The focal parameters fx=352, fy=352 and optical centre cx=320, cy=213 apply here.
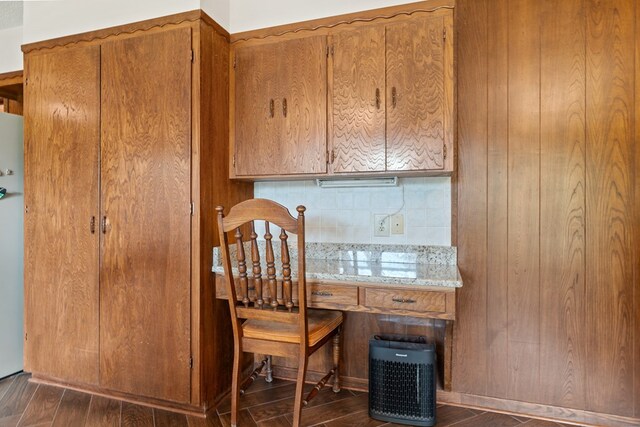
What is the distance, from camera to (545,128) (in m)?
1.90

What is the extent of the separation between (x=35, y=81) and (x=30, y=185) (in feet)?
2.16

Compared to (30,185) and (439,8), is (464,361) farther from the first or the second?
(30,185)

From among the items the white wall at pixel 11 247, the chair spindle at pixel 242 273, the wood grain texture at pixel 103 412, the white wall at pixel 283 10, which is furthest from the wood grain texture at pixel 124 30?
the wood grain texture at pixel 103 412

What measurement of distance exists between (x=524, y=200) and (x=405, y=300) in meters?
0.91

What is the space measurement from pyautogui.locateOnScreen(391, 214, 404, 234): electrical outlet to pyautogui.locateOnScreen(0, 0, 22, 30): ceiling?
2981mm

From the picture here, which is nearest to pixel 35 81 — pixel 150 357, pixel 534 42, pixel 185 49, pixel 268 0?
pixel 185 49

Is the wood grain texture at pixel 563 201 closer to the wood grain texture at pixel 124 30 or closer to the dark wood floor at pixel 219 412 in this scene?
the dark wood floor at pixel 219 412

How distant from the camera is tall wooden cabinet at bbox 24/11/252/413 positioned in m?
1.92

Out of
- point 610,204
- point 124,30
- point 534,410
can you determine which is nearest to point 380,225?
point 610,204

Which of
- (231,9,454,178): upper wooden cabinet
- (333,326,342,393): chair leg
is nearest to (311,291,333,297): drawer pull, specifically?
(333,326,342,393): chair leg

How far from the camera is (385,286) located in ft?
5.63

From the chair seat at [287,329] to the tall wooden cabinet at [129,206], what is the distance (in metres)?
0.32

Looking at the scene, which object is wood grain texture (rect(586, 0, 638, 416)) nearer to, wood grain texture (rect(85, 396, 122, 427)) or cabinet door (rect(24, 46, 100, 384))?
wood grain texture (rect(85, 396, 122, 427))

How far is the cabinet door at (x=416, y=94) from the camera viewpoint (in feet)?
6.03
